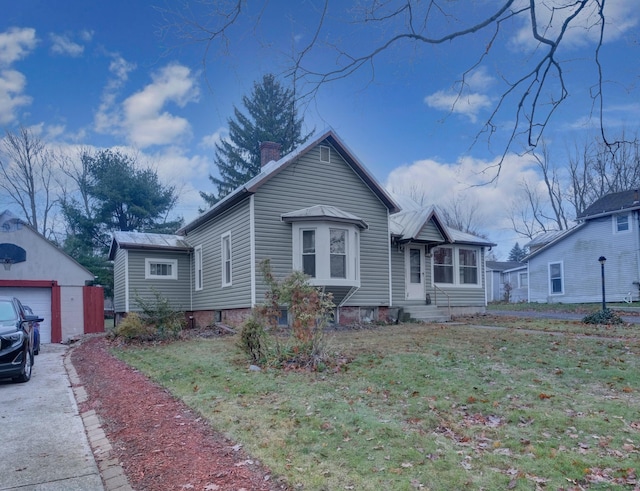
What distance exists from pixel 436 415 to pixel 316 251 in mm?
9623

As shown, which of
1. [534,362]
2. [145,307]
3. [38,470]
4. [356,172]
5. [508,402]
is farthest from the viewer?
[356,172]

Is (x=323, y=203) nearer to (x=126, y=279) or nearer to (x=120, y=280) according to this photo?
(x=126, y=279)

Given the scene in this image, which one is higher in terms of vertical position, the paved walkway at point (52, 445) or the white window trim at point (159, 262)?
the white window trim at point (159, 262)

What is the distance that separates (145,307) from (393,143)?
9.58 meters

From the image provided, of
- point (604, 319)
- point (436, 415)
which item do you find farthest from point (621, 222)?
point (436, 415)

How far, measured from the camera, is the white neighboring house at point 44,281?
57.2 ft

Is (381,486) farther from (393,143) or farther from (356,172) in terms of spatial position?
(356,172)

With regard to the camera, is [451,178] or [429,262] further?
[429,262]

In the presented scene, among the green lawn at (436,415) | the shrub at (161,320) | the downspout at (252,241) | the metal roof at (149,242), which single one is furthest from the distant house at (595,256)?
the shrub at (161,320)

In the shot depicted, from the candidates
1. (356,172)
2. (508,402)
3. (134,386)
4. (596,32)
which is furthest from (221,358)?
(356,172)

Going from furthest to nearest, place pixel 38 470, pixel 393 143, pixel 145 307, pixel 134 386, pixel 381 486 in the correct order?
pixel 145 307
pixel 134 386
pixel 393 143
pixel 38 470
pixel 381 486

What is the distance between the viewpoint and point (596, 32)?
4.62 m

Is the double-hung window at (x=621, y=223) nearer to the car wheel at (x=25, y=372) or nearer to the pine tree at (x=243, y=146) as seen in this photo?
the pine tree at (x=243, y=146)

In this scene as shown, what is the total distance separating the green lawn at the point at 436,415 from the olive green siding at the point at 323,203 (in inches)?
228
